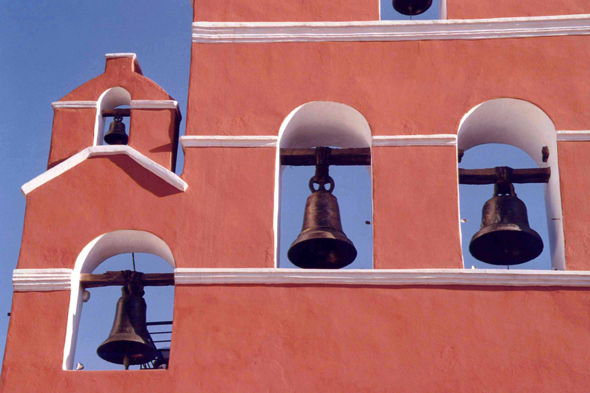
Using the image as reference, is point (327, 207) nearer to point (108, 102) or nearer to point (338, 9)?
point (338, 9)

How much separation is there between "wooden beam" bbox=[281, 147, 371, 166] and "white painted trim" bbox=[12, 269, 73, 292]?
6.22 feet

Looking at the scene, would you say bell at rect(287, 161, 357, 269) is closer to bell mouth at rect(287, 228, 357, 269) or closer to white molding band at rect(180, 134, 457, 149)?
bell mouth at rect(287, 228, 357, 269)

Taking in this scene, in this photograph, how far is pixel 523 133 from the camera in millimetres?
10617

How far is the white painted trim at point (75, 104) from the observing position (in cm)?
1066

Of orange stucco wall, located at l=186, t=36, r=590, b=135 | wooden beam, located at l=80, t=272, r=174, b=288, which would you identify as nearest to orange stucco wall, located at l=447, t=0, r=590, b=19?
orange stucco wall, located at l=186, t=36, r=590, b=135

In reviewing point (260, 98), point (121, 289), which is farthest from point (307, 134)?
point (121, 289)

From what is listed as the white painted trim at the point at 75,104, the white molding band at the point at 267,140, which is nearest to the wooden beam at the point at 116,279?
the white molding band at the point at 267,140

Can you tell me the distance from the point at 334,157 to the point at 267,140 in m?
0.55

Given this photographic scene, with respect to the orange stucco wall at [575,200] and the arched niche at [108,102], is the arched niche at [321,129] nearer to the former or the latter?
the arched niche at [108,102]

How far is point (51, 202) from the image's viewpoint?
396 inches

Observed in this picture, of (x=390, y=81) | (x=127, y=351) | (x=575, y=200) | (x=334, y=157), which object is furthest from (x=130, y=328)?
(x=575, y=200)

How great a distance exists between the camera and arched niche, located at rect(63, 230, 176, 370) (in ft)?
31.6

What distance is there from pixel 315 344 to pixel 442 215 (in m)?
1.36

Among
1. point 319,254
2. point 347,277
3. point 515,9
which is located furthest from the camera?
point 515,9
